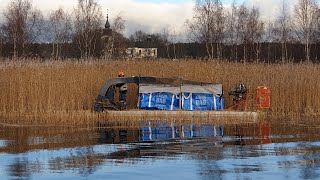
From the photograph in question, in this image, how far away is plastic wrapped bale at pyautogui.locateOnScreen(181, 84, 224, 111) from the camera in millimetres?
22438

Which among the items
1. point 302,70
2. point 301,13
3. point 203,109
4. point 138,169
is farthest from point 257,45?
point 138,169

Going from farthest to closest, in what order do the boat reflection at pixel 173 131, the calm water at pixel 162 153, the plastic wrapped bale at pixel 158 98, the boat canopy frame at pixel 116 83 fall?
the plastic wrapped bale at pixel 158 98, the boat canopy frame at pixel 116 83, the boat reflection at pixel 173 131, the calm water at pixel 162 153

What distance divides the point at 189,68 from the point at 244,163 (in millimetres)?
14426

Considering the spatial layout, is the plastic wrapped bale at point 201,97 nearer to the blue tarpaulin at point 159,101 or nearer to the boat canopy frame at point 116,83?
the boat canopy frame at point 116,83

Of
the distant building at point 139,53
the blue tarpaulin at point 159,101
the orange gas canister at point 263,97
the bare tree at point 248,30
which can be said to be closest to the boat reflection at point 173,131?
the blue tarpaulin at point 159,101

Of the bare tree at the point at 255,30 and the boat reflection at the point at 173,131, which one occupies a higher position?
the bare tree at the point at 255,30

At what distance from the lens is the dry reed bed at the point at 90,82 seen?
2227cm

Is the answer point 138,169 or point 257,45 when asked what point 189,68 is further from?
point 257,45

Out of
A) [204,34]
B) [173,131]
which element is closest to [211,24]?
[204,34]

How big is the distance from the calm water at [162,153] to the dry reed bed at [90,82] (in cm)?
389

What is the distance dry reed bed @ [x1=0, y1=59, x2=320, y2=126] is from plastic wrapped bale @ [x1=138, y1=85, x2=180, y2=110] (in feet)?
7.22

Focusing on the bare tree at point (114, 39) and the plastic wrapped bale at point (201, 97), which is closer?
the plastic wrapped bale at point (201, 97)

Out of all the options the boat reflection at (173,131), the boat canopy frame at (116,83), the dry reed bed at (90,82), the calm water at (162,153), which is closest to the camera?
the calm water at (162,153)

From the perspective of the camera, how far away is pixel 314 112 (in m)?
22.8
